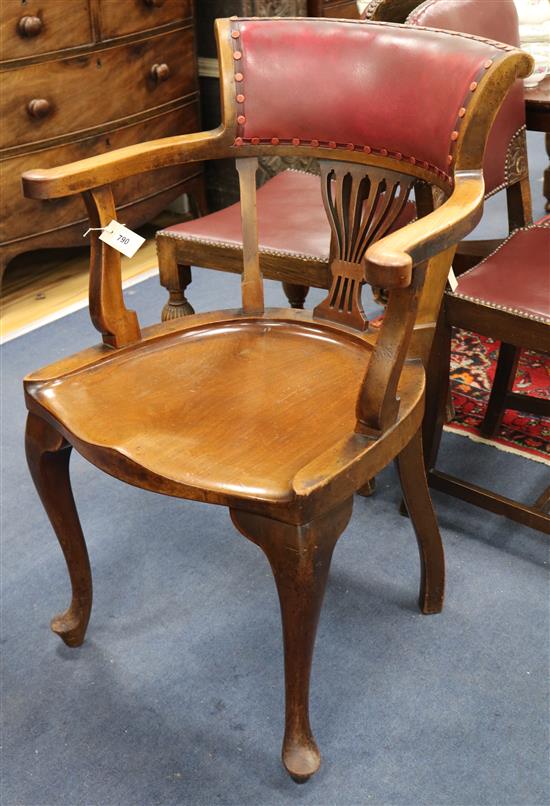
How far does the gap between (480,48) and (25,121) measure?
182 centimetres

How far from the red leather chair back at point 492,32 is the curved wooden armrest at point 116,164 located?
58cm

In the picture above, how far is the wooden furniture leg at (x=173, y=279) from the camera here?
2.16 meters

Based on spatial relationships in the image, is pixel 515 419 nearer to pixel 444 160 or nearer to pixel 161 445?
pixel 444 160

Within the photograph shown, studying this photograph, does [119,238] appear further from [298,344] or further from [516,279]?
[516,279]

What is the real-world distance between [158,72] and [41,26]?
535mm

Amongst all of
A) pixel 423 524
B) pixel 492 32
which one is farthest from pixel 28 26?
pixel 423 524

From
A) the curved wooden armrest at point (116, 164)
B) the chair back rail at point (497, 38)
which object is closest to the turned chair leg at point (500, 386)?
the chair back rail at point (497, 38)

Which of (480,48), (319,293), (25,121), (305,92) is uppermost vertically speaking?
(480,48)

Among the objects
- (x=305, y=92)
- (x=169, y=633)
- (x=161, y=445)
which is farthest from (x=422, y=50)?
(x=169, y=633)

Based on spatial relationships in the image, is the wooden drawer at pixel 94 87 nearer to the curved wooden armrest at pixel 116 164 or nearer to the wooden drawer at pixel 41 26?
the wooden drawer at pixel 41 26

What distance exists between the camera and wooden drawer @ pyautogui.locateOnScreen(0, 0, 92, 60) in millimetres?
2762

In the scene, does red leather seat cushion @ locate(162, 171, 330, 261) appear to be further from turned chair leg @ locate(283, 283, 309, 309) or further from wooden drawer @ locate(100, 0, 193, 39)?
wooden drawer @ locate(100, 0, 193, 39)

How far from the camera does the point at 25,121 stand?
114 inches

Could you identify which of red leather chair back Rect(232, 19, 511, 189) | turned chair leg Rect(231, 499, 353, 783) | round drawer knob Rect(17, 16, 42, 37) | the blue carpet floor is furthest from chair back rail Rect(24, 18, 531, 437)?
round drawer knob Rect(17, 16, 42, 37)
